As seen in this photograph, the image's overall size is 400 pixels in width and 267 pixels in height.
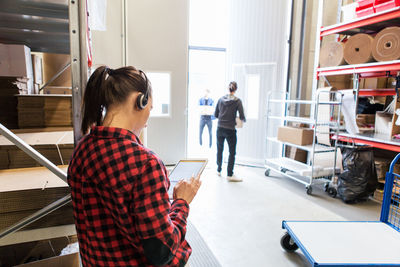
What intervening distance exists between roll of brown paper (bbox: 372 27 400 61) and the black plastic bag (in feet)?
4.16

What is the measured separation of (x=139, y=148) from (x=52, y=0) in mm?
1198

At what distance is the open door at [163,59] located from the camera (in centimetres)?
486

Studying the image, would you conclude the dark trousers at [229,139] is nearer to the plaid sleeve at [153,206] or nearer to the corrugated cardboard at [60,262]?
the corrugated cardboard at [60,262]

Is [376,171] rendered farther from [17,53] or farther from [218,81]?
[218,81]

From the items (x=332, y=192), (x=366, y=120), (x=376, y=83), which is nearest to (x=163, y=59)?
(x=332, y=192)

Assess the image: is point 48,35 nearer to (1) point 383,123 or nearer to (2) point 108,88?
(2) point 108,88

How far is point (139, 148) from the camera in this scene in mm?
759

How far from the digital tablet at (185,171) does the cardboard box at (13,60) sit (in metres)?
1.73

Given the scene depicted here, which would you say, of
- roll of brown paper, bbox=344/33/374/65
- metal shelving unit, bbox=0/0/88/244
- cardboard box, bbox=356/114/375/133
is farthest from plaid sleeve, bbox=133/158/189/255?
cardboard box, bbox=356/114/375/133

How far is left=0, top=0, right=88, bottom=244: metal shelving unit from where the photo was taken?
1079mm

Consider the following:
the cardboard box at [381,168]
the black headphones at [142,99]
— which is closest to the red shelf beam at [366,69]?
the cardboard box at [381,168]

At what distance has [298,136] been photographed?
4.33 meters

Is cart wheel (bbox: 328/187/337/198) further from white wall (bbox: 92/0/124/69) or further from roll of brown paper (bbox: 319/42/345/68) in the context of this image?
white wall (bbox: 92/0/124/69)

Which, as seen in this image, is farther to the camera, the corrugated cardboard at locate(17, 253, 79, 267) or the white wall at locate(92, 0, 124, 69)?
the white wall at locate(92, 0, 124, 69)
